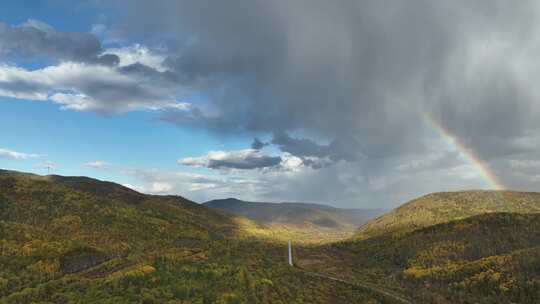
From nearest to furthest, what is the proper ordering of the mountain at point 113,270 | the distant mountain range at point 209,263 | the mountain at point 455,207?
the mountain at point 113,270 → the distant mountain range at point 209,263 → the mountain at point 455,207

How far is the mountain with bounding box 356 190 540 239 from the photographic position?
153 meters

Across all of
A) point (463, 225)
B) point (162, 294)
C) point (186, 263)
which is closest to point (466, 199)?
point (463, 225)

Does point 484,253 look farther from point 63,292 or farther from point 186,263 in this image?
point 63,292

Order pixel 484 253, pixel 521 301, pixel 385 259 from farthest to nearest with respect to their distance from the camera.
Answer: pixel 385 259 → pixel 484 253 → pixel 521 301

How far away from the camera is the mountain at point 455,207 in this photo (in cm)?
15338

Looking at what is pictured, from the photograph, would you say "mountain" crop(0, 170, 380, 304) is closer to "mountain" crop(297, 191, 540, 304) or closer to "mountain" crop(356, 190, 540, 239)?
"mountain" crop(297, 191, 540, 304)

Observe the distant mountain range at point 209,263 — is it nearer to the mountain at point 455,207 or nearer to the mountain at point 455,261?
the mountain at point 455,261

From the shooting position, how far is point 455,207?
171 m

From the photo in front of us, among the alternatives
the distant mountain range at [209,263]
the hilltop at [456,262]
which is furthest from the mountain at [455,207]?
the distant mountain range at [209,263]

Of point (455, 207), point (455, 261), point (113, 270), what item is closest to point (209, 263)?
point (113, 270)

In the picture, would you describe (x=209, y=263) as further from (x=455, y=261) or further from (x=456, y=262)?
(x=455, y=261)

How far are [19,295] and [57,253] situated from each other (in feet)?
81.2

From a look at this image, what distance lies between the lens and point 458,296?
5178cm

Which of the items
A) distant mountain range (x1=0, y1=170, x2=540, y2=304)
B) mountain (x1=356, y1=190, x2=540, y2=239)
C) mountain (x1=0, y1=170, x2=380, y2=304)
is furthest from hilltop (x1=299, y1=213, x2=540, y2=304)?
mountain (x1=356, y1=190, x2=540, y2=239)
